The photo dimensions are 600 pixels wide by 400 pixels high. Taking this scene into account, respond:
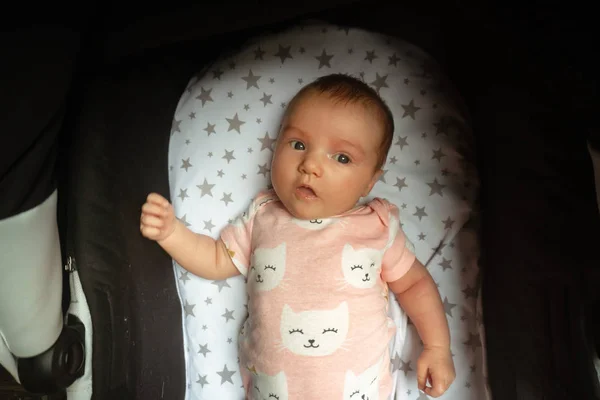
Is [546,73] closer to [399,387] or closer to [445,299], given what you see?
[445,299]

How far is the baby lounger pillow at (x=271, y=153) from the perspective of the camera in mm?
1007

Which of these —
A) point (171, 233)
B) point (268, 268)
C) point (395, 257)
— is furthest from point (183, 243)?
point (395, 257)

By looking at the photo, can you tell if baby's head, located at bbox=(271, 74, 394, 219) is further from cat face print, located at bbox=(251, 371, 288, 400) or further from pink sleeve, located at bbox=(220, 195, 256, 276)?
cat face print, located at bbox=(251, 371, 288, 400)

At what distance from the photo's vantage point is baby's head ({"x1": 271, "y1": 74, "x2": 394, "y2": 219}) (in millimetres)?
836

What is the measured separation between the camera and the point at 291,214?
916mm

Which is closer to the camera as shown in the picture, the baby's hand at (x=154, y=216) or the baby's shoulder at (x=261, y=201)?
the baby's hand at (x=154, y=216)

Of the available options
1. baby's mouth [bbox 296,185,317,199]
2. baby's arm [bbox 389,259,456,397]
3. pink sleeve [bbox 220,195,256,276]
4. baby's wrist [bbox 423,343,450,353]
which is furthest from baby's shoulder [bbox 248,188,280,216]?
baby's wrist [bbox 423,343,450,353]

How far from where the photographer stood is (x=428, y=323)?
0.92 meters

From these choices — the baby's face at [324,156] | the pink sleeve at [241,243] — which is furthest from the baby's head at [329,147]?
the pink sleeve at [241,243]

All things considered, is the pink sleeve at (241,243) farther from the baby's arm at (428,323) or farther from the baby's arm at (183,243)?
the baby's arm at (428,323)

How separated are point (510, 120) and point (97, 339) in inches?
30.2

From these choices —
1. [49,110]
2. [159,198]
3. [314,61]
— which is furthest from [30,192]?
[314,61]

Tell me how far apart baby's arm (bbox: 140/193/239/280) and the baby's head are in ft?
0.58

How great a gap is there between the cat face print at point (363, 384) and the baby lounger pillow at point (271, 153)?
0.12 metres
